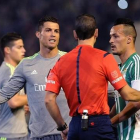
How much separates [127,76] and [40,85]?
1007 millimetres

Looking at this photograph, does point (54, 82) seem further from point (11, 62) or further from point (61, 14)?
point (61, 14)

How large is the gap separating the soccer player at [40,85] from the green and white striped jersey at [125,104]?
712 mm

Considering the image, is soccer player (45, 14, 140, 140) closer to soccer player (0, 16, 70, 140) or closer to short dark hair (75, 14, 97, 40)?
short dark hair (75, 14, 97, 40)

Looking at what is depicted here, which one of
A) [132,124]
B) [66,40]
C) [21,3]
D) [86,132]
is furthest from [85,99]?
[21,3]

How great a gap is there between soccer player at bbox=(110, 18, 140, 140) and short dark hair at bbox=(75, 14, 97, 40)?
48cm

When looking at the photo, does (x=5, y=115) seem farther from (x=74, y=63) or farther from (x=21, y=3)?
(x=21, y=3)

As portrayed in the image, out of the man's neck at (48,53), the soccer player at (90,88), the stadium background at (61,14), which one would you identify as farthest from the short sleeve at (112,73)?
the stadium background at (61,14)

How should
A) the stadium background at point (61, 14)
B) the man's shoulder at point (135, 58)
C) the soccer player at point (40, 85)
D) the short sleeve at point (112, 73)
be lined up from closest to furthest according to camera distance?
1. the short sleeve at point (112, 73)
2. the man's shoulder at point (135, 58)
3. the soccer player at point (40, 85)
4. the stadium background at point (61, 14)

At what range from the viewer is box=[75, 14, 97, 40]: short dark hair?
3574mm

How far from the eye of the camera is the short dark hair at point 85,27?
11.7ft

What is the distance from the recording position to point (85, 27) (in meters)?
3.58

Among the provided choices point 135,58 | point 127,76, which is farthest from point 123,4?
point 127,76

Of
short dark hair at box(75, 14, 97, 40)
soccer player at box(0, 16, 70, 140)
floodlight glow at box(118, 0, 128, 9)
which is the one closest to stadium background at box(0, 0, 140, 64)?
floodlight glow at box(118, 0, 128, 9)

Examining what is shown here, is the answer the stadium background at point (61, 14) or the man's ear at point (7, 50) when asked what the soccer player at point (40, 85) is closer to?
the man's ear at point (7, 50)
